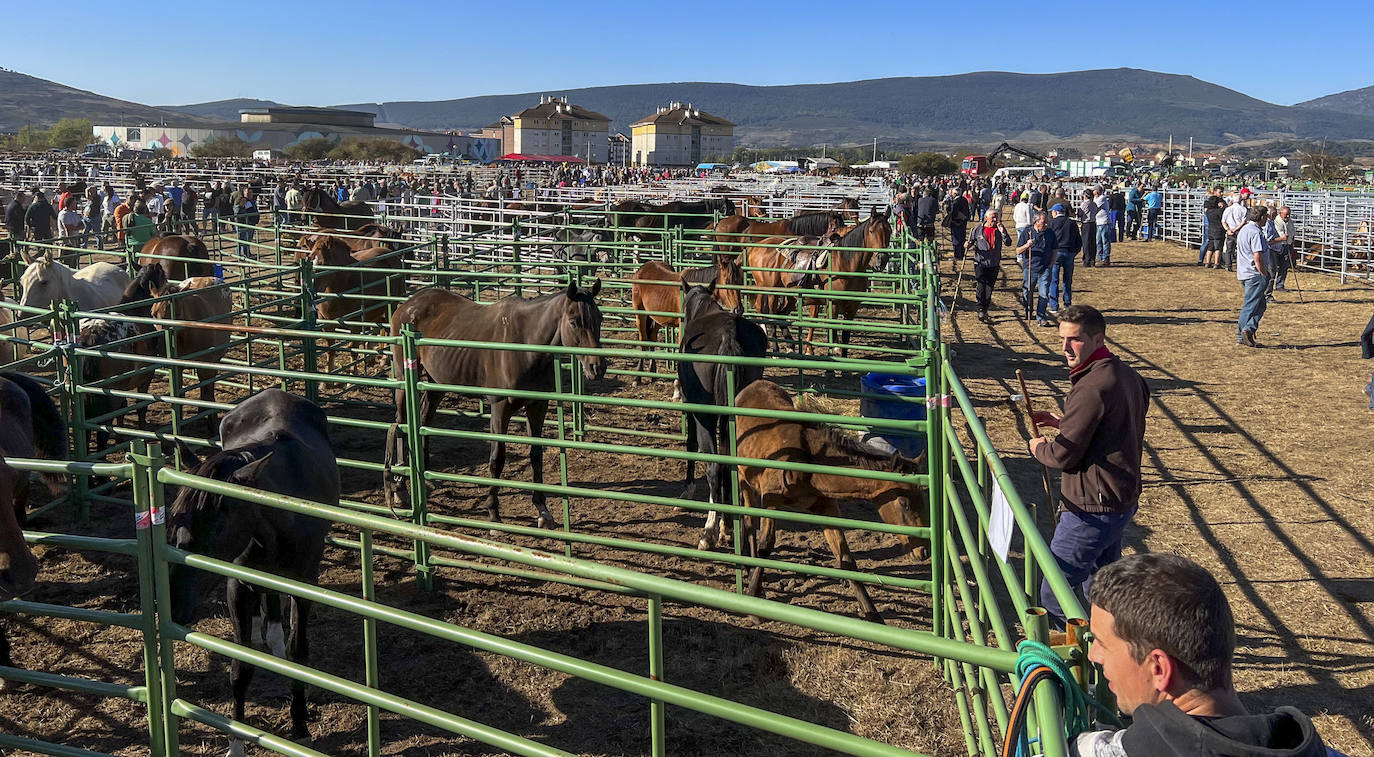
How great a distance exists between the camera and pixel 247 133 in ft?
411

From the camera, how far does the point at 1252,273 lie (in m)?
14.2

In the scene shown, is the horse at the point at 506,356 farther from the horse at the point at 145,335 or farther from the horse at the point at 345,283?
the horse at the point at 345,283

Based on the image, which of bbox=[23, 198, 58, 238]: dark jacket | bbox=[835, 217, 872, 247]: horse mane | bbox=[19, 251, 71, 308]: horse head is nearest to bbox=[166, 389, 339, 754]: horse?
bbox=[19, 251, 71, 308]: horse head

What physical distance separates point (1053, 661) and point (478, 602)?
16.5 ft

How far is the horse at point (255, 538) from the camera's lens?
4406 mm

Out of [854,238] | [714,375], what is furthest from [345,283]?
A: [714,375]

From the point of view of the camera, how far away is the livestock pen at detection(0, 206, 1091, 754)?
279cm

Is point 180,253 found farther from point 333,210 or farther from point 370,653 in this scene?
point 370,653

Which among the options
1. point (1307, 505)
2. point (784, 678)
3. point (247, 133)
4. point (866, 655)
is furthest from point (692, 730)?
point (247, 133)

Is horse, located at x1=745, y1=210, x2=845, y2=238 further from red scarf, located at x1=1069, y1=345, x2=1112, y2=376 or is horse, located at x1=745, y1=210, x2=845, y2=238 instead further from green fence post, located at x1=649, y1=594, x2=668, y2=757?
green fence post, located at x1=649, y1=594, x2=668, y2=757

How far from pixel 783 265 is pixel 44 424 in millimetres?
9767

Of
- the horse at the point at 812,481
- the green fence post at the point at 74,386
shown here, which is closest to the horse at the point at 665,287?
the horse at the point at 812,481

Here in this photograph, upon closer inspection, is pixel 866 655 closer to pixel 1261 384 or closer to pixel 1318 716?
pixel 1318 716

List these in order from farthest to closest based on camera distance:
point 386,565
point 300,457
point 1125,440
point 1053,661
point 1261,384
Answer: point 1261,384 → point 386,565 → point 300,457 → point 1125,440 → point 1053,661
